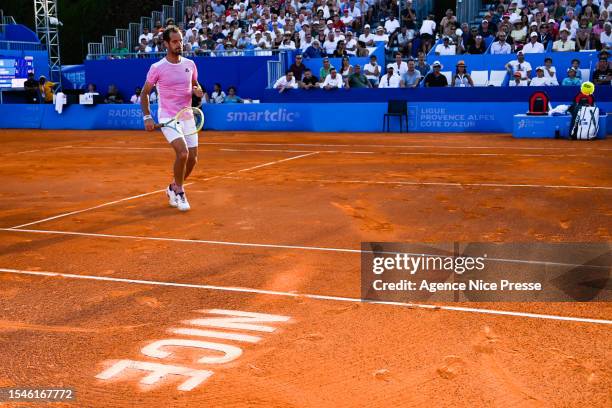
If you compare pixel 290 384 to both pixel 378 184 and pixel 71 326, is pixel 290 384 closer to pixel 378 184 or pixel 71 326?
pixel 71 326

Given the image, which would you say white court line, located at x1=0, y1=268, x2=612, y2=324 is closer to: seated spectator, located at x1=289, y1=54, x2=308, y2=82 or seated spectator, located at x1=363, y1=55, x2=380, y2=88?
seated spectator, located at x1=363, y1=55, x2=380, y2=88

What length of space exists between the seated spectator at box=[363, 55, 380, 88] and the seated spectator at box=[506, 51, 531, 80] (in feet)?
13.8

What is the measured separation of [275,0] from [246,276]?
88.4 feet

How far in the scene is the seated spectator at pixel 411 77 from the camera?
23.5 metres

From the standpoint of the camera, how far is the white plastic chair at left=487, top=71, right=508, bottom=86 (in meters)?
23.1

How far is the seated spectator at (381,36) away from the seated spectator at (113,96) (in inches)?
407

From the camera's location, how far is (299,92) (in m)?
24.6

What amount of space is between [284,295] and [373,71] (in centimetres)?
1972

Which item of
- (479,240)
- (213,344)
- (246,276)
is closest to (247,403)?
(213,344)

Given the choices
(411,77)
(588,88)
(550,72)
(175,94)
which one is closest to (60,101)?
(411,77)

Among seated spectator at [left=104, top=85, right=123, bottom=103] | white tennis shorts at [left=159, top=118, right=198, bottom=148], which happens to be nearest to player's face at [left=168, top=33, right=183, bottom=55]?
white tennis shorts at [left=159, top=118, right=198, bottom=148]

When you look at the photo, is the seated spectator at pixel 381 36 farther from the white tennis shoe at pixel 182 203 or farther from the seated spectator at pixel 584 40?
the white tennis shoe at pixel 182 203

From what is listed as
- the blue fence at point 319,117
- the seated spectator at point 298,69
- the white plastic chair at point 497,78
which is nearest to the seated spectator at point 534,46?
the white plastic chair at point 497,78

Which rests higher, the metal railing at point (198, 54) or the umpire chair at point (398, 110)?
the metal railing at point (198, 54)
